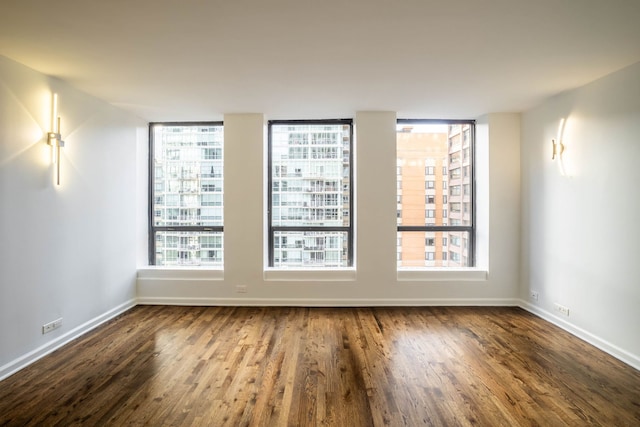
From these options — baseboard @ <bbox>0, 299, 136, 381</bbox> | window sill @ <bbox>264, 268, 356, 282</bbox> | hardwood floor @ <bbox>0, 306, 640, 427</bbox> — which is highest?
window sill @ <bbox>264, 268, 356, 282</bbox>

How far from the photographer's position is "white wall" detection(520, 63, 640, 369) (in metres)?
2.75

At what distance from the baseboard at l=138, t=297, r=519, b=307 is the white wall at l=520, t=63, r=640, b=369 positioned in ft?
1.99

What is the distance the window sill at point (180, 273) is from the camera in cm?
432

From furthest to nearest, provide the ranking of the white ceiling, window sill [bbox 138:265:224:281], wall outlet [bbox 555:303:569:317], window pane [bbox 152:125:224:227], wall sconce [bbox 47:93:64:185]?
1. window pane [bbox 152:125:224:227]
2. window sill [bbox 138:265:224:281]
3. wall outlet [bbox 555:303:569:317]
4. wall sconce [bbox 47:93:64:185]
5. the white ceiling

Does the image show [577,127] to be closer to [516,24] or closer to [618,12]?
[618,12]

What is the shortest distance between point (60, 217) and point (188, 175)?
1.78 m

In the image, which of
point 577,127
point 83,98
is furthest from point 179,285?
point 577,127

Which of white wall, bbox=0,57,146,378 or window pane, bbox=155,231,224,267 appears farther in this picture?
window pane, bbox=155,231,224,267

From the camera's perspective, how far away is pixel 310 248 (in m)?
4.55

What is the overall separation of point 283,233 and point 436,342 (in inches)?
98.2

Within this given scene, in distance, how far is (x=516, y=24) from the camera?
2.12 metres

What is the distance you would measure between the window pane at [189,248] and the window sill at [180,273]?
0.76 feet

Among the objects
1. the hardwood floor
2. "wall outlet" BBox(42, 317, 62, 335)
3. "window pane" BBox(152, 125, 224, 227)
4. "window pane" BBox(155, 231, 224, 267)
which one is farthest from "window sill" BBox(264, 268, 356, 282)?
"wall outlet" BBox(42, 317, 62, 335)

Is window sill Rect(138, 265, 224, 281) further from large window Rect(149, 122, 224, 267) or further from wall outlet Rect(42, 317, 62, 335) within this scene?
wall outlet Rect(42, 317, 62, 335)
